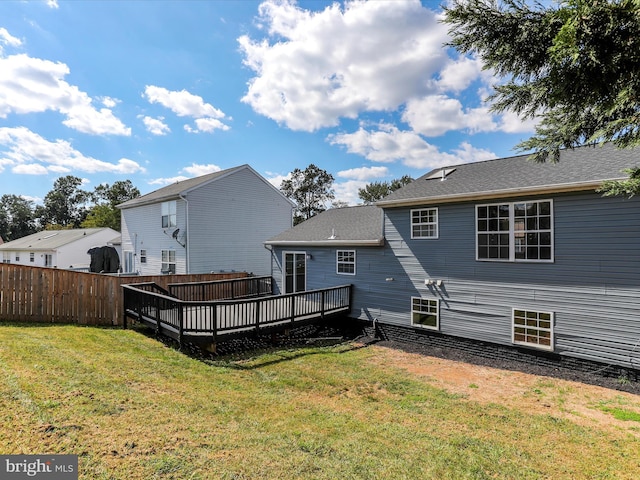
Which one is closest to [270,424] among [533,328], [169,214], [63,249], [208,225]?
[533,328]

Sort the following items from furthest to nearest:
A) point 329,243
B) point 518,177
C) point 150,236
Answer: point 150,236
point 329,243
point 518,177

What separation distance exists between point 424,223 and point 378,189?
37.7m

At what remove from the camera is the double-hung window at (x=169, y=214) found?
55.1 ft

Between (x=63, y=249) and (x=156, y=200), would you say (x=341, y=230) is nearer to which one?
(x=156, y=200)

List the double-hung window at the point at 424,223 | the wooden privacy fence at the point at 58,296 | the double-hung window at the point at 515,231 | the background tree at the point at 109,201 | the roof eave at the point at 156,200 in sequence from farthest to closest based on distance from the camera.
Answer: the background tree at the point at 109,201
the roof eave at the point at 156,200
the double-hung window at the point at 424,223
the wooden privacy fence at the point at 58,296
the double-hung window at the point at 515,231

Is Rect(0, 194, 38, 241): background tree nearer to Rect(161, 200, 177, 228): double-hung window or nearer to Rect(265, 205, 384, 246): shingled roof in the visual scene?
Rect(161, 200, 177, 228): double-hung window

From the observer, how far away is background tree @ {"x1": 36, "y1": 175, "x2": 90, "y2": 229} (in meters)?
59.1

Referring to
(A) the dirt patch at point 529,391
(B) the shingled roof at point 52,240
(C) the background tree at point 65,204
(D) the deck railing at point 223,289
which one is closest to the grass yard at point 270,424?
(A) the dirt patch at point 529,391

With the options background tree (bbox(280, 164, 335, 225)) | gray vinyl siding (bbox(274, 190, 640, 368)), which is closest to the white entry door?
gray vinyl siding (bbox(274, 190, 640, 368))

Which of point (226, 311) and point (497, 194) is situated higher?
point (497, 194)

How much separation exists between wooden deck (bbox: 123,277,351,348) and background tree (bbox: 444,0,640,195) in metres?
7.04

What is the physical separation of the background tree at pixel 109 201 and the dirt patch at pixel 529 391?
42.2m

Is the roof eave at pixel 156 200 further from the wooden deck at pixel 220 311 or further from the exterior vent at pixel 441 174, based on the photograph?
the exterior vent at pixel 441 174

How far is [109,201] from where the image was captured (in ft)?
178
